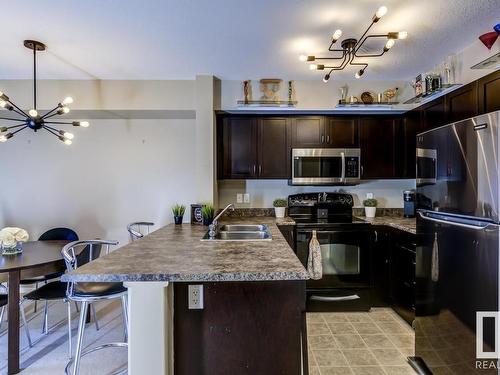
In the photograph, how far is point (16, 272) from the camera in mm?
2184

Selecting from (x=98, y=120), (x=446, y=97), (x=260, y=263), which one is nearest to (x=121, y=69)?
(x=98, y=120)

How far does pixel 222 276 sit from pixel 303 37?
2.01 m

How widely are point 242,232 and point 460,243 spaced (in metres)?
1.75

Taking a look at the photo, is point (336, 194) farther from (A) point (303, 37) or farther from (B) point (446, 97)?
(A) point (303, 37)

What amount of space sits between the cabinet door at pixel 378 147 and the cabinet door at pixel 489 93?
4.09ft

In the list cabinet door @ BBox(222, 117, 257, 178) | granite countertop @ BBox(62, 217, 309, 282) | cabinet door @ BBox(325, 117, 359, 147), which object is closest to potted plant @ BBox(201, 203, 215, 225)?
cabinet door @ BBox(222, 117, 257, 178)

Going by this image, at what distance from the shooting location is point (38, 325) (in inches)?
113

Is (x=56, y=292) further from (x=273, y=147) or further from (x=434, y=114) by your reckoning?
(x=434, y=114)

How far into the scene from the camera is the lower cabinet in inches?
109

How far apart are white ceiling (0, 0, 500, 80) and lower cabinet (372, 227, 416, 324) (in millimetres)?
1731

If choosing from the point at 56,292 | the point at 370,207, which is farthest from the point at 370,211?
the point at 56,292

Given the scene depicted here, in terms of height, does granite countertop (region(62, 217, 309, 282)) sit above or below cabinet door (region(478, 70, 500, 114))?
below

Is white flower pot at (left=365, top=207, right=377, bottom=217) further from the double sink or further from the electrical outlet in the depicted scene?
the electrical outlet

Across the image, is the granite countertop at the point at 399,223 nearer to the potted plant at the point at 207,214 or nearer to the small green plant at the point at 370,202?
the small green plant at the point at 370,202
